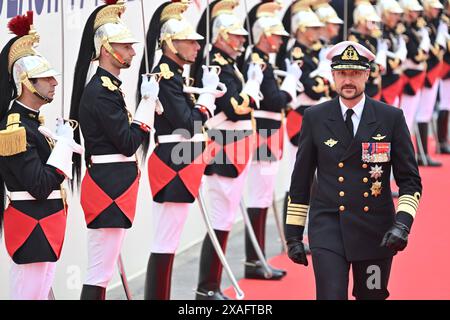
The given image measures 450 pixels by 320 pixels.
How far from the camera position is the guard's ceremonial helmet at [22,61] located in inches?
229

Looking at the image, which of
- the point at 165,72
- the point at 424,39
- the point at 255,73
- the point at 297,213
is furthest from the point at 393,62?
the point at 297,213

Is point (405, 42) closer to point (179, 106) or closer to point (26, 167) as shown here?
point (179, 106)

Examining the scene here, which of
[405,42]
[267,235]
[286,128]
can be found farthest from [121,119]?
[405,42]

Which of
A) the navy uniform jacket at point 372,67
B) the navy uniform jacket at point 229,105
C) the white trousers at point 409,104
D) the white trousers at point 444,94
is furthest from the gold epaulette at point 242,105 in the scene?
the white trousers at point 444,94

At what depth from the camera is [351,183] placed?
561cm

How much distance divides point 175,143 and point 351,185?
5.69 ft

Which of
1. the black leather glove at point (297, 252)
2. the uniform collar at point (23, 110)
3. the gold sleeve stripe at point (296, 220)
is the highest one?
the uniform collar at point (23, 110)

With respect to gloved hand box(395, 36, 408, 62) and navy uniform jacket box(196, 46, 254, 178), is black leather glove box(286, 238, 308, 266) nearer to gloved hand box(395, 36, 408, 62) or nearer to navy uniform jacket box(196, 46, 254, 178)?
navy uniform jacket box(196, 46, 254, 178)

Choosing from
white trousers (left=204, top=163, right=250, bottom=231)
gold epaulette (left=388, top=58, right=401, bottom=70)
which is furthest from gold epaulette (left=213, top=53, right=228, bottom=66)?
gold epaulette (left=388, top=58, right=401, bottom=70)

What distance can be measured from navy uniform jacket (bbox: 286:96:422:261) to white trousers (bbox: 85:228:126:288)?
45.7 inches

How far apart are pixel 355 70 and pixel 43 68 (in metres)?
1.45

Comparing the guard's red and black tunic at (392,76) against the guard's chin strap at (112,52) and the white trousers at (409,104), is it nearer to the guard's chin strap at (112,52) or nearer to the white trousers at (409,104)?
the white trousers at (409,104)

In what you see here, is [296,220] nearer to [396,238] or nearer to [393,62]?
[396,238]

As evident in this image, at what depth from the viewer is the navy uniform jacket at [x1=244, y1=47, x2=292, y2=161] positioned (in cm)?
852
